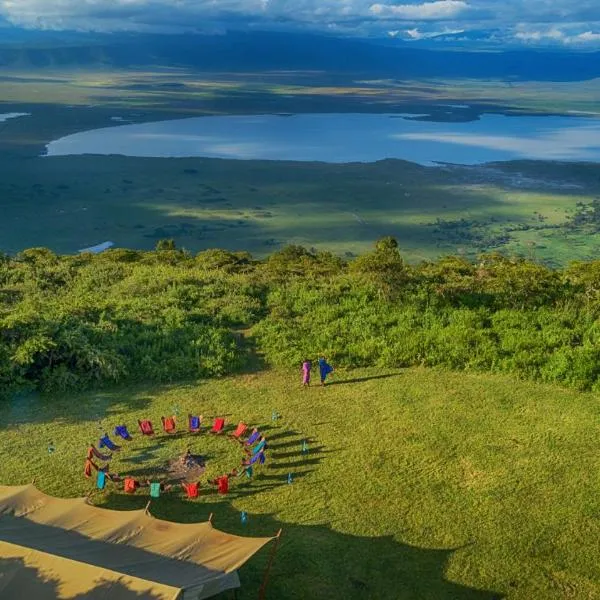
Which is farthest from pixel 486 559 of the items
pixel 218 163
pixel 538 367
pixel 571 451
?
pixel 218 163

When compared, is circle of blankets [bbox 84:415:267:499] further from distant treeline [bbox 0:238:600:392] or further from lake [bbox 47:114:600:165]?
lake [bbox 47:114:600:165]

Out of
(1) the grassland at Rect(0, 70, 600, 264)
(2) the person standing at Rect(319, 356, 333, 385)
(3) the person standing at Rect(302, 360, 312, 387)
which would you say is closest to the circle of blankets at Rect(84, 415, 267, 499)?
(3) the person standing at Rect(302, 360, 312, 387)

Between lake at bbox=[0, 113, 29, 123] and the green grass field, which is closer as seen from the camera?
the green grass field

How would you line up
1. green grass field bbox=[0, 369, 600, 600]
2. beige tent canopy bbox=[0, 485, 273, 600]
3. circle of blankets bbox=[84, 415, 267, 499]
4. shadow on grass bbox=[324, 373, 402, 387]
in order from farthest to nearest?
1. shadow on grass bbox=[324, 373, 402, 387]
2. circle of blankets bbox=[84, 415, 267, 499]
3. green grass field bbox=[0, 369, 600, 600]
4. beige tent canopy bbox=[0, 485, 273, 600]

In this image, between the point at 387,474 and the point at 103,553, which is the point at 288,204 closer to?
the point at 387,474

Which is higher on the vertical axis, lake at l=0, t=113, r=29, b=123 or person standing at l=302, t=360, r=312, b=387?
lake at l=0, t=113, r=29, b=123

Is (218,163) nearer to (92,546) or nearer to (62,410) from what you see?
(62,410)
